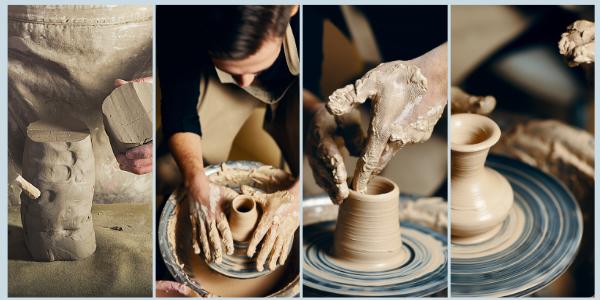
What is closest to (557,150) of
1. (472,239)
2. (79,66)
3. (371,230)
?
(472,239)

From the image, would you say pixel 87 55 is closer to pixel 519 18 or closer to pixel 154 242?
pixel 154 242

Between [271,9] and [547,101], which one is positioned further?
[547,101]

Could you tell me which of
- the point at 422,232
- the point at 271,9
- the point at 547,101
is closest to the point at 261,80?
the point at 271,9

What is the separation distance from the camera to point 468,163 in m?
3.82

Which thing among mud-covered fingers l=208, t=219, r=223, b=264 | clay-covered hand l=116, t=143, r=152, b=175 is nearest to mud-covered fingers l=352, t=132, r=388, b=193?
mud-covered fingers l=208, t=219, r=223, b=264

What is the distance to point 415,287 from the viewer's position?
382 cm

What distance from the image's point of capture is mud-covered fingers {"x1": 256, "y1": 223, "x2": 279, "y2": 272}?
3.83 m

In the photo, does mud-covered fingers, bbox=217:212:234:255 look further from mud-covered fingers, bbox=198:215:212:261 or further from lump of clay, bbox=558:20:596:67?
lump of clay, bbox=558:20:596:67

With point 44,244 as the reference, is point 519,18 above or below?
above

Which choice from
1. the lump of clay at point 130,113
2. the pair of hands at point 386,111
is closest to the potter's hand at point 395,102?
the pair of hands at point 386,111

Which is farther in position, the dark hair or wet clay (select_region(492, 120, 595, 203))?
wet clay (select_region(492, 120, 595, 203))

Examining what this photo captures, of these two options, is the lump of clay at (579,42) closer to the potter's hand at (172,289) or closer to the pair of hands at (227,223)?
the pair of hands at (227,223)

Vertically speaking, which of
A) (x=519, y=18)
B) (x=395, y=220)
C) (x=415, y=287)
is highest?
(x=519, y=18)

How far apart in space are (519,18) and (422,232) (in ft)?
3.13
